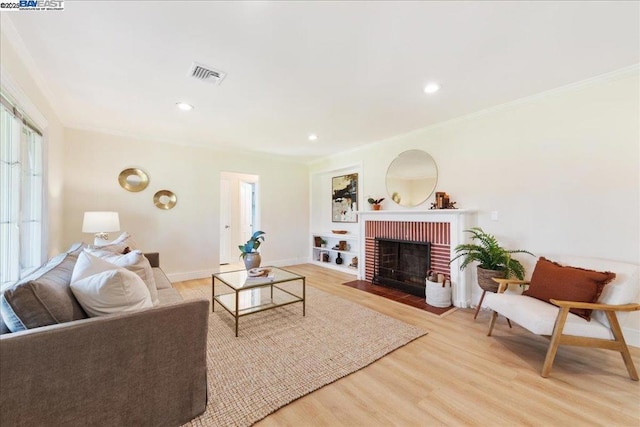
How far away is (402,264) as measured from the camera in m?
4.02

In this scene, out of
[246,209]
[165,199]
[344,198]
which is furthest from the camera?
[246,209]

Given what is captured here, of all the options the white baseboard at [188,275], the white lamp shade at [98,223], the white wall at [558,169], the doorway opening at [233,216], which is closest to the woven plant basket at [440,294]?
the white wall at [558,169]

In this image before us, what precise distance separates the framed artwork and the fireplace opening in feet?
3.60

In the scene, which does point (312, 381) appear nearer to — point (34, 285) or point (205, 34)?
point (34, 285)

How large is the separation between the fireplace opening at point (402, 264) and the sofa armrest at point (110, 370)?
9.83 feet

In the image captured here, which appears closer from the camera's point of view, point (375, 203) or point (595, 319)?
point (595, 319)

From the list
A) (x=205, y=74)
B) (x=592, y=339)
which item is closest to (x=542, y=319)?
(x=592, y=339)

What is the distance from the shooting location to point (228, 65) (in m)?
2.17

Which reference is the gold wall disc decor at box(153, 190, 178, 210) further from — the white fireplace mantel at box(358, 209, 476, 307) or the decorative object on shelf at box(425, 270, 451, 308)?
the decorative object on shelf at box(425, 270, 451, 308)

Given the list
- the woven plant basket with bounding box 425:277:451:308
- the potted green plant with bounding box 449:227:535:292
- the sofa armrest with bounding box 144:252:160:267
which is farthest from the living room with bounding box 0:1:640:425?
the sofa armrest with bounding box 144:252:160:267

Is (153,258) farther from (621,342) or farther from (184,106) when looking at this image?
(621,342)

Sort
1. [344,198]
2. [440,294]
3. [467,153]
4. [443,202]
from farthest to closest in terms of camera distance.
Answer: [344,198], [443,202], [467,153], [440,294]

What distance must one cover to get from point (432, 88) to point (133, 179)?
434 centimetres

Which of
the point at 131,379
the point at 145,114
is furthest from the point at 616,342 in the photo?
the point at 145,114
